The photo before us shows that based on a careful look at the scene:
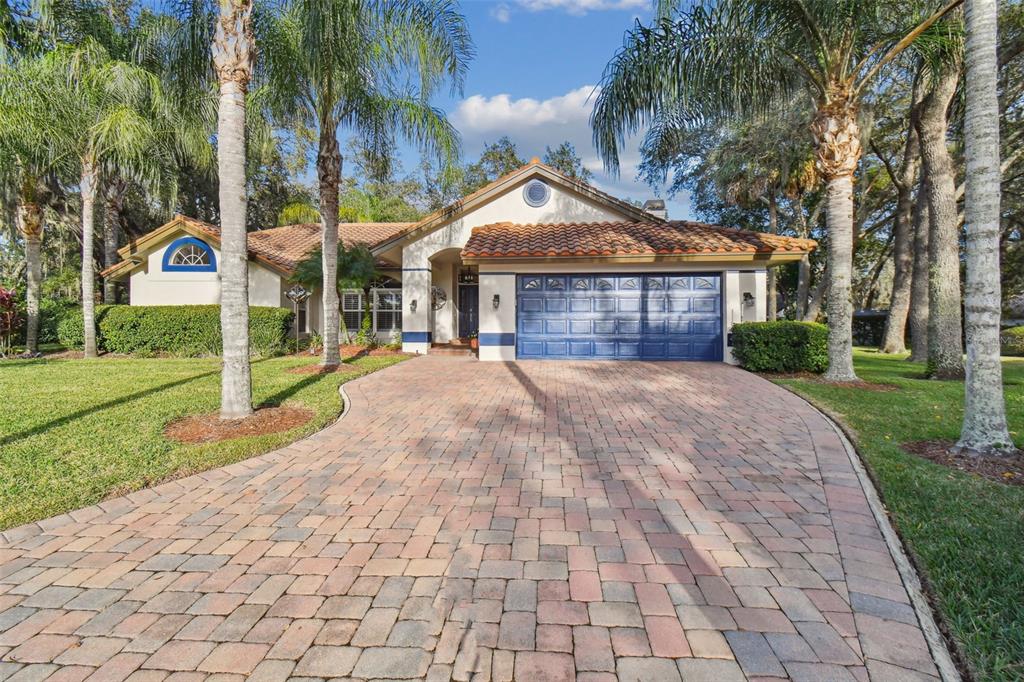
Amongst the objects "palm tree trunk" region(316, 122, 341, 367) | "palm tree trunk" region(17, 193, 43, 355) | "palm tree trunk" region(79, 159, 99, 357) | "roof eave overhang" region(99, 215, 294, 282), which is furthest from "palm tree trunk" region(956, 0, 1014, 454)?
"palm tree trunk" region(17, 193, 43, 355)

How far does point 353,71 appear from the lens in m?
9.04

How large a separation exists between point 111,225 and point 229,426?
59.8 feet

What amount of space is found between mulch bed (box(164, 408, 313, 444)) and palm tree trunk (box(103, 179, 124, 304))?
1645 cm

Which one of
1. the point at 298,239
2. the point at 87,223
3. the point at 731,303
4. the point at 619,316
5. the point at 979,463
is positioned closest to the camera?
the point at 979,463

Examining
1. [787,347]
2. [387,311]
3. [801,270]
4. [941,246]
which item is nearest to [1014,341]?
[801,270]

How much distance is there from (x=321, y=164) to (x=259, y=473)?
8.81m

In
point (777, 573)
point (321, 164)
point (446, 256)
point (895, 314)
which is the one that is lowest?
point (777, 573)

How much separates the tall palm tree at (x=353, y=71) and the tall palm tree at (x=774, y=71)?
11.7 feet

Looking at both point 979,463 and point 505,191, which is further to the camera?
point 505,191

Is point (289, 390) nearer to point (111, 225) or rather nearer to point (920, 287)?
point (111, 225)

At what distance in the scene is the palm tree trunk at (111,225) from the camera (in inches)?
683

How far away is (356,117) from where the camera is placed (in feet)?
35.7

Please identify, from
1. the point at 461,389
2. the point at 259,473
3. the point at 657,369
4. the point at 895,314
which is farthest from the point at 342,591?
the point at 895,314

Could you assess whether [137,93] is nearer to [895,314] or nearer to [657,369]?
[657,369]
